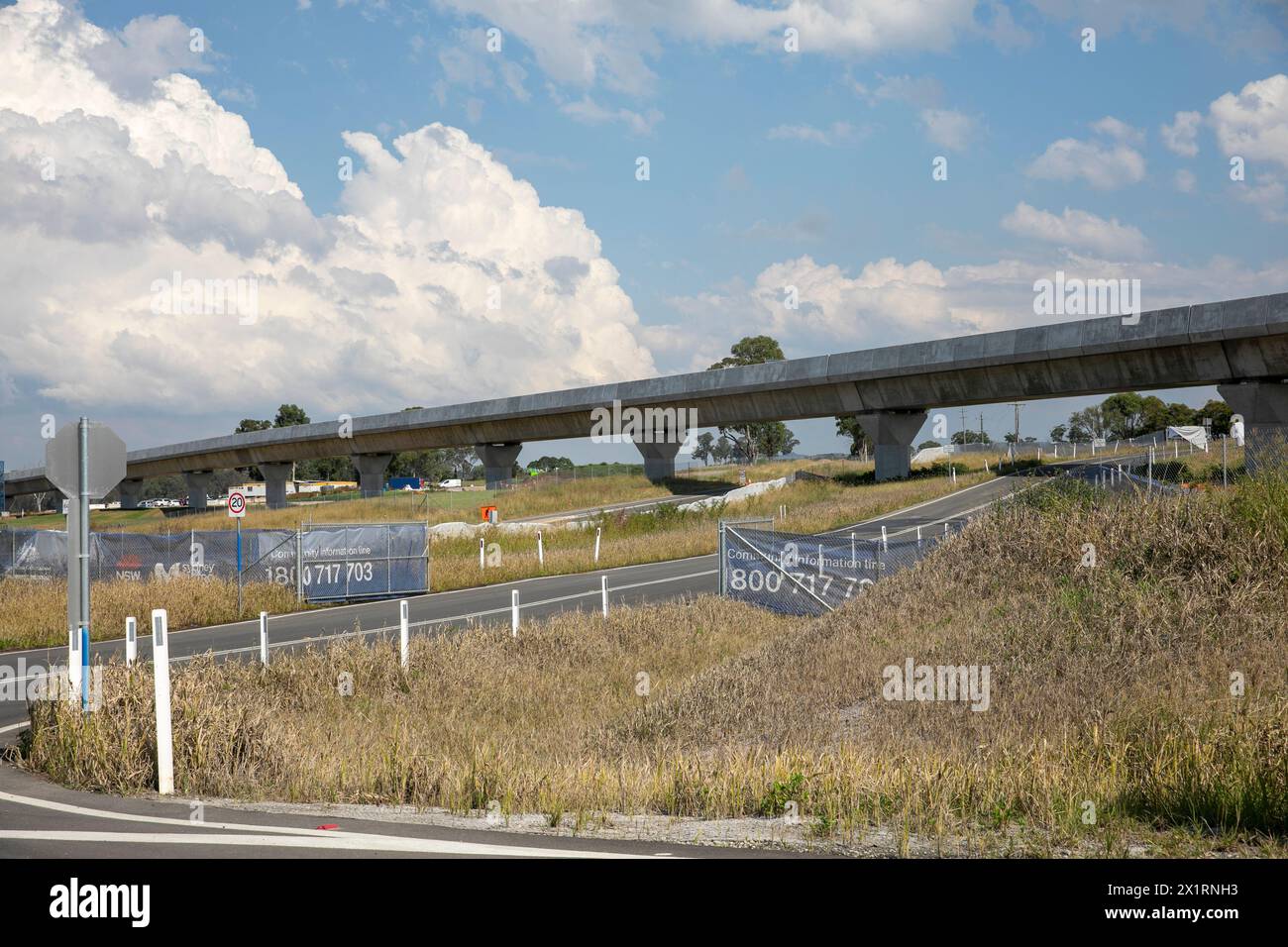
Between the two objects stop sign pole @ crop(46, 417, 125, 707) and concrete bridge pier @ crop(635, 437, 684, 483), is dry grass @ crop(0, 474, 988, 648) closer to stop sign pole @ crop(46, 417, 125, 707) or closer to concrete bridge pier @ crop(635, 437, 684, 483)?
stop sign pole @ crop(46, 417, 125, 707)

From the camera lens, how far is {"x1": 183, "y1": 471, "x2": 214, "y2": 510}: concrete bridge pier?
113 meters

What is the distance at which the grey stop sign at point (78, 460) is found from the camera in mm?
10742

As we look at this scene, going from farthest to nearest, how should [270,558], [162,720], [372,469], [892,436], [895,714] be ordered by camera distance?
[372,469] → [892,436] → [270,558] → [895,714] → [162,720]

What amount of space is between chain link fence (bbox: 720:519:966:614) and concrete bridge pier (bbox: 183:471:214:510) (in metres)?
103

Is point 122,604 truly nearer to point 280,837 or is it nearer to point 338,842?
point 280,837

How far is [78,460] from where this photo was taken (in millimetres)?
10812

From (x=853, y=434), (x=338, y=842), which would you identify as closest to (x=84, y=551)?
(x=338, y=842)

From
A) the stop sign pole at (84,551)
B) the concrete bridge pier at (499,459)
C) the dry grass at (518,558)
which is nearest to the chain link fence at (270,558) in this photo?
the dry grass at (518,558)

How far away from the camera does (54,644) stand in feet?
71.6

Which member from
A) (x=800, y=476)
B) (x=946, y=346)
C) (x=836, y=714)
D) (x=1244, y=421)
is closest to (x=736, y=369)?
(x=800, y=476)

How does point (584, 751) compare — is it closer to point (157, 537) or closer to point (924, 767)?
point (924, 767)

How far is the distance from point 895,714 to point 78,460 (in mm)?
8576

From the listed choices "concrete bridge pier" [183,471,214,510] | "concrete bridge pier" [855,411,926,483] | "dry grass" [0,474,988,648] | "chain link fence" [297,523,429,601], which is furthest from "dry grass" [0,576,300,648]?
"concrete bridge pier" [183,471,214,510]

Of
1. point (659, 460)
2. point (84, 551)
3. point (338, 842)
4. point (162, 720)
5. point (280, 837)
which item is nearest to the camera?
point (338, 842)
